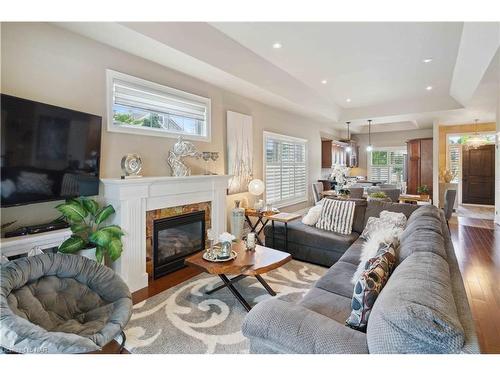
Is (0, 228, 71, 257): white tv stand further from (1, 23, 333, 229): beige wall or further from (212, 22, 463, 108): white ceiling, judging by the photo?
(212, 22, 463, 108): white ceiling

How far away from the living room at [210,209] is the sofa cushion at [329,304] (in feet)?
0.05

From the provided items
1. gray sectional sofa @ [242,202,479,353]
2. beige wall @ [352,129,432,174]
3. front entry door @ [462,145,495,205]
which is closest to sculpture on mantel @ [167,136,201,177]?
gray sectional sofa @ [242,202,479,353]

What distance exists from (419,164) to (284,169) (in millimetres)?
4697

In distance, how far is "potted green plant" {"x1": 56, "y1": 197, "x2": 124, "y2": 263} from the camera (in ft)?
7.86

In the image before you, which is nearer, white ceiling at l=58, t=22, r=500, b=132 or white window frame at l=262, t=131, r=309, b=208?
white ceiling at l=58, t=22, r=500, b=132

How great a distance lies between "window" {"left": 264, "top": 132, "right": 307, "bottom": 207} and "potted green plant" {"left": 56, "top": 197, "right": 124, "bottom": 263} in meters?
3.56

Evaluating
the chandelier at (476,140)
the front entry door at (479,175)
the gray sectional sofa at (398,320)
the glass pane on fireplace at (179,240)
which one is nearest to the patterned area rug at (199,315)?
the glass pane on fireplace at (179,240)

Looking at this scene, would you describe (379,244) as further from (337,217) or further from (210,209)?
(210,209)

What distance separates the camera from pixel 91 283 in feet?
6.58

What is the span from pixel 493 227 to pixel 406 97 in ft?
11.4

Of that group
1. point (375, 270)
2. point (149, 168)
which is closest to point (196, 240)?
point (149, 168)

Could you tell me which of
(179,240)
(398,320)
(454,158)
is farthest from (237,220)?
(454,158)

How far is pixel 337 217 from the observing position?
386cm
